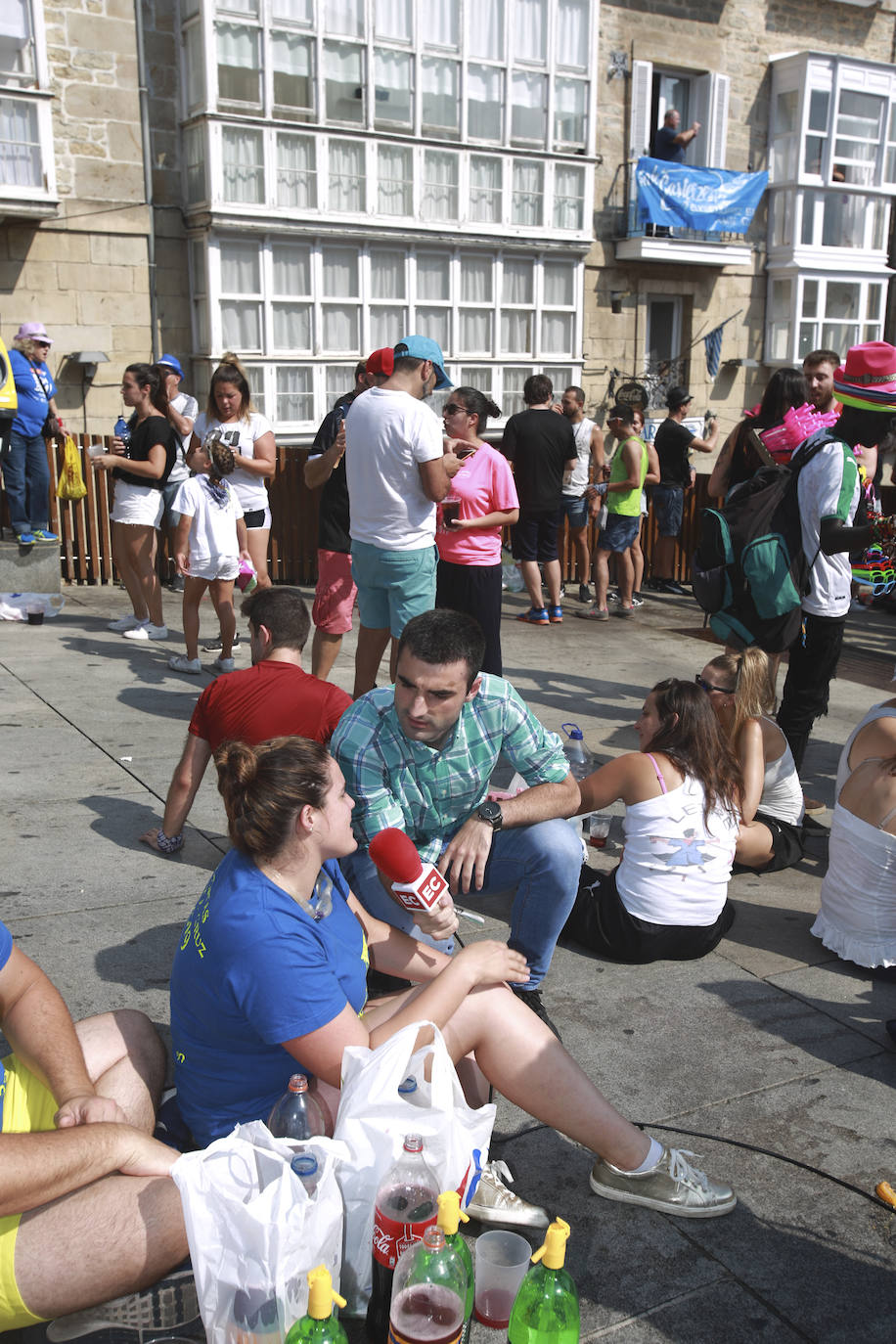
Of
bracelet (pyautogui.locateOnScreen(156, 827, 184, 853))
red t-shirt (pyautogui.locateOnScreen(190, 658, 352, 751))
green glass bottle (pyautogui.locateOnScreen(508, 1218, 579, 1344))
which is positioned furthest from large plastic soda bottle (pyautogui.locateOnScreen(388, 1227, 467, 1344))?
bracelet (pyautogui.locateOnScreen(156, 827, 184, 853))

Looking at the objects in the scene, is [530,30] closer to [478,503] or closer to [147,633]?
[147,633]

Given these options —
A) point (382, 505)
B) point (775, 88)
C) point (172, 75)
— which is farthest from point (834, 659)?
point (775, 88)

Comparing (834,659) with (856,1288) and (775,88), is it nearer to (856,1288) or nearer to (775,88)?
(856,1288)

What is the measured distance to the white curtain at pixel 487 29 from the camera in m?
16.1

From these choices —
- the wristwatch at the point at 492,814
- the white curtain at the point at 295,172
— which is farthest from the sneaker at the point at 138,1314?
the white curtain at the point at 295,172

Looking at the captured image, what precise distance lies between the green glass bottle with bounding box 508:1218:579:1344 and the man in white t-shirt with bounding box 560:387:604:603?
9153mm

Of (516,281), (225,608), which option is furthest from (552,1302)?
(516,281)

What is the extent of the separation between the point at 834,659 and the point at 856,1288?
10.9ft

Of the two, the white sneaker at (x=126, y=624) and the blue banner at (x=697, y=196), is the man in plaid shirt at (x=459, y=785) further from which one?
the blue banner at (x=697, y=196)

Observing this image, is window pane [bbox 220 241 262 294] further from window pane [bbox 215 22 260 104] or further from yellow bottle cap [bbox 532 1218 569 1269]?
yellow bottle cap [bbox 532 1218 569 1269]

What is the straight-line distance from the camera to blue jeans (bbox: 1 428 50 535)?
9.24 meters

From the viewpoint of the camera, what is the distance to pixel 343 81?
50.3ft

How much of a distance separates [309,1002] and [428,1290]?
0.57 metres

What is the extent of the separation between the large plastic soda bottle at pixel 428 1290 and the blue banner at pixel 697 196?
18050mm
